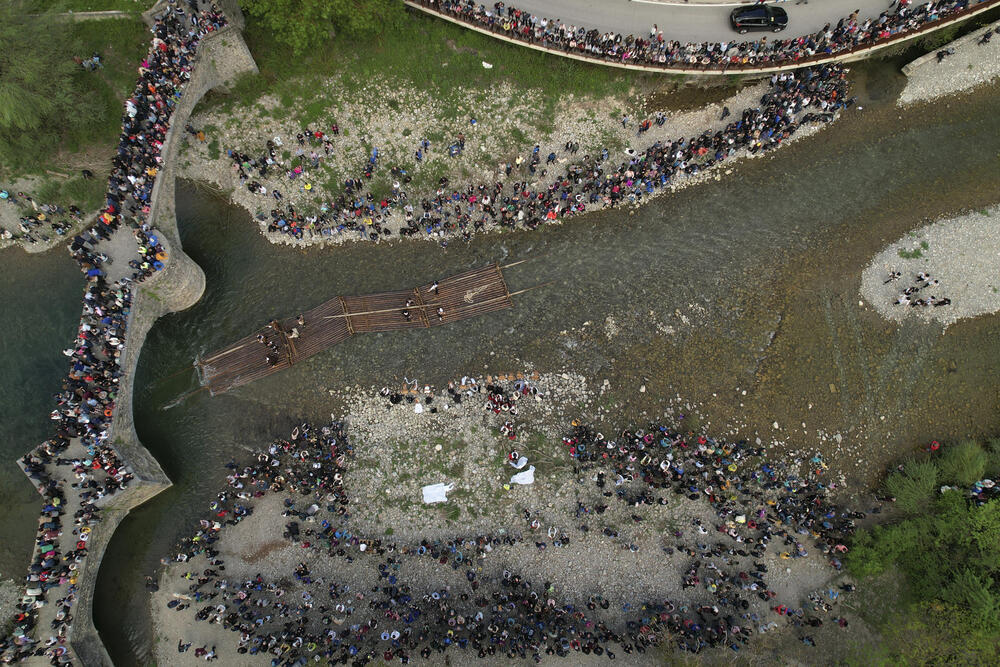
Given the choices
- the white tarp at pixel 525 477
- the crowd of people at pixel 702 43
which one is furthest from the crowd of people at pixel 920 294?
the white tarp at pixel 525 477

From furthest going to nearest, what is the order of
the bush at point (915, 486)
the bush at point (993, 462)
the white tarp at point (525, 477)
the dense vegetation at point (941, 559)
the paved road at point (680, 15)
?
the white tarp at point (525, 477) < the paved road at point (680, 15) < the bush at point (993, 462) < the bush at point (915, 486) < the dense vegetation at point (941, 559)

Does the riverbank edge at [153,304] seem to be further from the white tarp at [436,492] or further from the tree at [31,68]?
the white tarp at [436,492]

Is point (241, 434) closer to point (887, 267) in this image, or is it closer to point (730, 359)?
point (730, 359)

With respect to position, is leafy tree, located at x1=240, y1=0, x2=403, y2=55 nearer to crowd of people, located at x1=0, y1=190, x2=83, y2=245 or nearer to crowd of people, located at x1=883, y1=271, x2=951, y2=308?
crowd of people, located at x1=0, y1=190, x2=83, y2=245

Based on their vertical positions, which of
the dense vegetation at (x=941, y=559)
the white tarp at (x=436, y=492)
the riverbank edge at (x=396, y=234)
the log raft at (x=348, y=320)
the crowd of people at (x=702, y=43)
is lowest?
the dense vegetation at (x=941, y=559)

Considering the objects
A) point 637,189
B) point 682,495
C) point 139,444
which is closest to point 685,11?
point 637,189

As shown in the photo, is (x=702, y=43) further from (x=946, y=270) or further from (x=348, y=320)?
(x=348, y=320)

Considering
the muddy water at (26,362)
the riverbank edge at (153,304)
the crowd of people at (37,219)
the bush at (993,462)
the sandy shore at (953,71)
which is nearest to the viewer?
the riverbank edge at (153,304)
